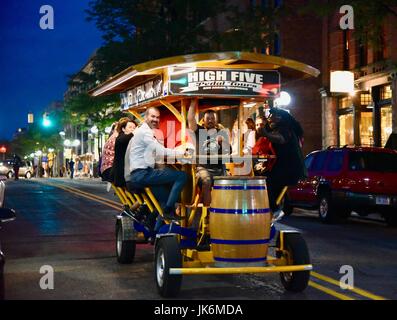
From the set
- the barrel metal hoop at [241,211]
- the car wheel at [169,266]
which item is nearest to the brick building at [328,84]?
the barrel metal hoop at [241,211]

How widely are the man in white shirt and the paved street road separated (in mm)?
1070

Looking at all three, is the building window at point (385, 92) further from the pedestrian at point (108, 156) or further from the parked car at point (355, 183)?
the pedestrian at point (108, 156)

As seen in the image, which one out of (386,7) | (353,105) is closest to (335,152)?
(386,7)

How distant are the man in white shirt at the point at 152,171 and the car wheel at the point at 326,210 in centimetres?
867

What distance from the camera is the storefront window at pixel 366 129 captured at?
3136cm

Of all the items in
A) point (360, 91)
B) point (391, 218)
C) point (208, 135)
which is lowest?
point (391, 218)

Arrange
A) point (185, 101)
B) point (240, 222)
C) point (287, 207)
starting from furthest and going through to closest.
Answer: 1. point (287, 207)
2. point (185, 101)
3. point (240, 222)

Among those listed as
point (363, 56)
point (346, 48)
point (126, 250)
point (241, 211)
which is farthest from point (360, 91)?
point (241, 211)

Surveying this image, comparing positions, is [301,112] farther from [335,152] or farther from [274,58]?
[274,58]

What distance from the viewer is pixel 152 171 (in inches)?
360

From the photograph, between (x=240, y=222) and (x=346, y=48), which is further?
(x=346, y=48)

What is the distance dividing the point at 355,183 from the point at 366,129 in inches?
606

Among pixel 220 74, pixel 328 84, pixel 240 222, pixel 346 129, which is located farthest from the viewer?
pixel 328 84

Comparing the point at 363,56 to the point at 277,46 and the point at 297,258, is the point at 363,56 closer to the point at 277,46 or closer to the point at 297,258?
the point at 277,46
